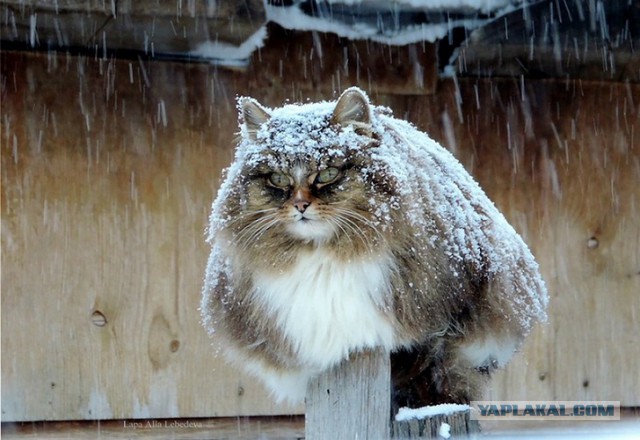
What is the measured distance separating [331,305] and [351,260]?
114mm

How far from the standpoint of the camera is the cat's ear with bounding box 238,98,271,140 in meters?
2.28

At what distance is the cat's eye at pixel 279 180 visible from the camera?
2.18 m

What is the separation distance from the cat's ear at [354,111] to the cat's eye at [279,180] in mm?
177

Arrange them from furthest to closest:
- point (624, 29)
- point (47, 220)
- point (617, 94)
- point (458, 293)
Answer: point (617, 94)
point (47, 220)
point (624, 29)
point (458, 293)

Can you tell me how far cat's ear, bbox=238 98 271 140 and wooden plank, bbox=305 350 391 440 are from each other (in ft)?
1.96

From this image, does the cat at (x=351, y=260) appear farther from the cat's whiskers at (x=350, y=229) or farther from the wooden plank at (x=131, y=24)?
the wooden plank at (x=131, y=24)

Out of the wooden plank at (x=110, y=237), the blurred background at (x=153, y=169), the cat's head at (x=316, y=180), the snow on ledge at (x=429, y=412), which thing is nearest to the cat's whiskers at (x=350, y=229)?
the cat's head at (x=316, y=180)

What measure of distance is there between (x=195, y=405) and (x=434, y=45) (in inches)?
73.1

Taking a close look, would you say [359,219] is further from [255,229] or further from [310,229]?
[255,229]

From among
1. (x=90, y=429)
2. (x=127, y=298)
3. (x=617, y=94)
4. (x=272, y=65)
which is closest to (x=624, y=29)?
(x=617, y=94)

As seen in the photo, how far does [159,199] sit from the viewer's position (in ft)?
13.3

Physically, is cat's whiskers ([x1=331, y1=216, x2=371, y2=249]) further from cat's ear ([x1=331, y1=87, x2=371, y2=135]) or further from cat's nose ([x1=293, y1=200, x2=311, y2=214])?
cat's ear ([x1=331, y1=87, x2=371, y2=135])

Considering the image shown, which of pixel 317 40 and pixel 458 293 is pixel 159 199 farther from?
pixel 458 293

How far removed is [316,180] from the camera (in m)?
2.16
